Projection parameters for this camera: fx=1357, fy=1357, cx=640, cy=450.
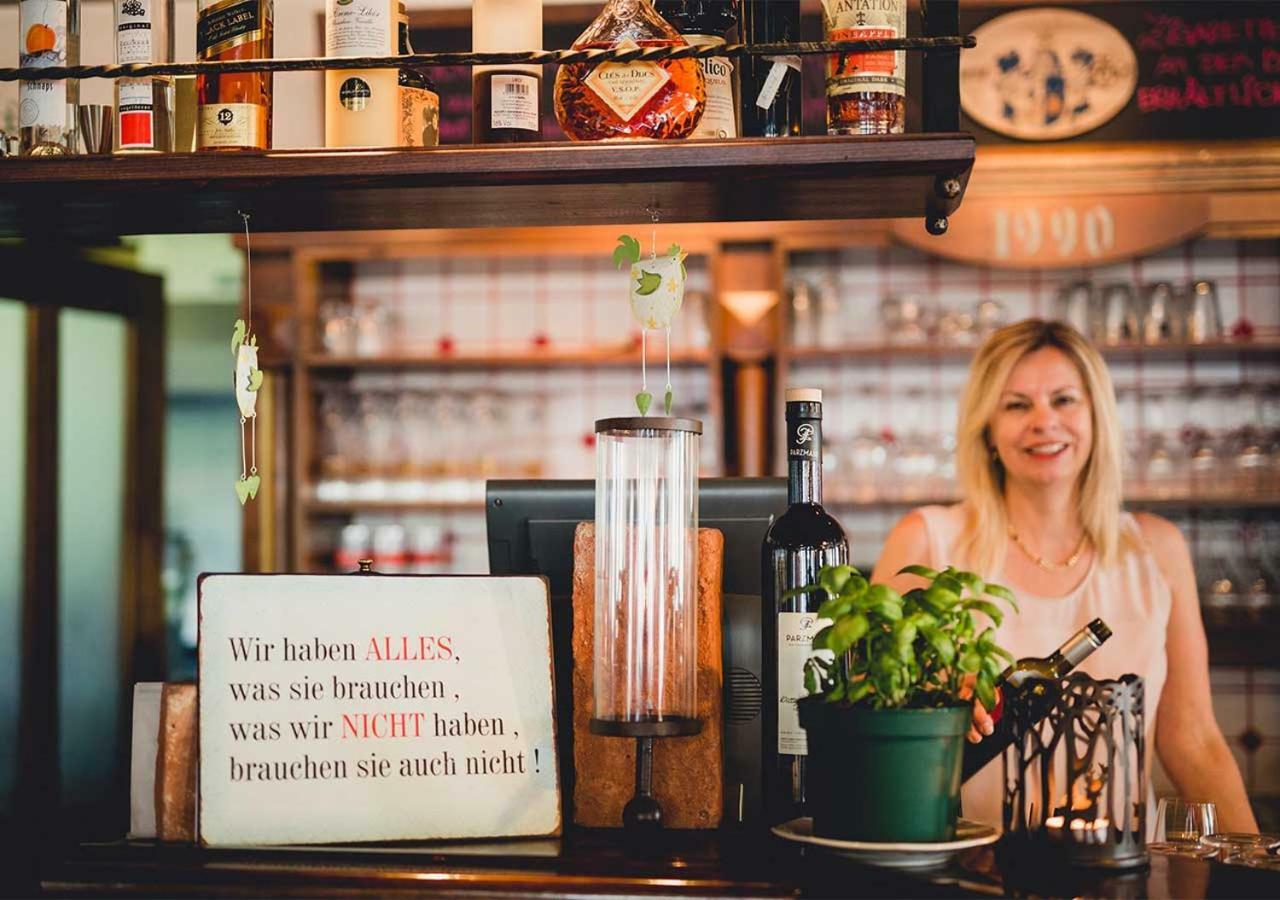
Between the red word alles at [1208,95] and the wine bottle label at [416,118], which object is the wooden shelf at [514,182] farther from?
the red word alles at [1208,95]

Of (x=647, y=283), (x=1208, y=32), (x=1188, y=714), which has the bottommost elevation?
(x=1188, y=714)

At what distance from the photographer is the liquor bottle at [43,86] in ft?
4.62

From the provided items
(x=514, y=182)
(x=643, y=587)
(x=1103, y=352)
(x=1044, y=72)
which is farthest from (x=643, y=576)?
(x=1044, y=72)

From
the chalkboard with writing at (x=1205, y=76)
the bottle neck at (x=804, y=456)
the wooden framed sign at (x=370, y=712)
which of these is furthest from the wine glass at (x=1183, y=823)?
the chalkboard with writing at (x=1205, y=76)

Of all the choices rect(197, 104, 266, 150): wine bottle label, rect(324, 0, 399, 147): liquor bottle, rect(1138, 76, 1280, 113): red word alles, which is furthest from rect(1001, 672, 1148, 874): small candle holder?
rect(1138, 76, 1280, 113): red word alles

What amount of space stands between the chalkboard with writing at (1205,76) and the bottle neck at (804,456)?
2512 millimetres

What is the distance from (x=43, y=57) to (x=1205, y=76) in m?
3.07

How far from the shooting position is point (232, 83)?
1.40 metres

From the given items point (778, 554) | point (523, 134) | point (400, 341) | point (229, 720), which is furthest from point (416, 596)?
point (400, 341)

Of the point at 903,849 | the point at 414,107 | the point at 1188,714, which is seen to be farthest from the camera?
the point at 1188,714

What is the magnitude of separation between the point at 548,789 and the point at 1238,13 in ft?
10.5

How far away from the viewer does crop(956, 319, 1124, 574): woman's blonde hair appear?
2473mm

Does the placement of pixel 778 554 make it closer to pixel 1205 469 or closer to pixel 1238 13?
pixel 1205 469

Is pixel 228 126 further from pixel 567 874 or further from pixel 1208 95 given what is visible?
pixel 1208 95
